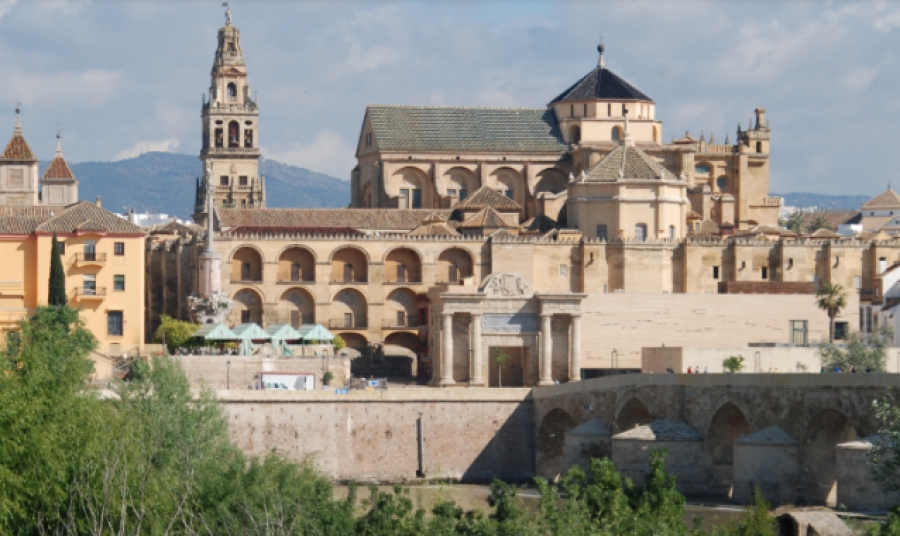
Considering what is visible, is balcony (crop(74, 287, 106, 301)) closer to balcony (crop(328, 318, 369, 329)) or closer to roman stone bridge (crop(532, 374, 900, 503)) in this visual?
balcony (crop(328, 318, 369, 329))

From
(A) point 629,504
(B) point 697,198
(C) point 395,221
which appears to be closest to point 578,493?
(A) point 629,504

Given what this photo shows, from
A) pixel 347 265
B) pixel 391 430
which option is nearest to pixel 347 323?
pixel 347 265

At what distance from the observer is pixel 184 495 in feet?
143

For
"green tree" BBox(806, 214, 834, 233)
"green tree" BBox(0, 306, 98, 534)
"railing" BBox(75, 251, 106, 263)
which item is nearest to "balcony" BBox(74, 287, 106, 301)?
"railing" BBox(75, 251, 106, 263)

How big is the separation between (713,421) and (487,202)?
3934cm

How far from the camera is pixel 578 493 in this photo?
50.8 m

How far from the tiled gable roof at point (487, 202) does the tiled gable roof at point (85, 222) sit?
2097cm

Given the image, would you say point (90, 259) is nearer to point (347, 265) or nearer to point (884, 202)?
point (347, 265)

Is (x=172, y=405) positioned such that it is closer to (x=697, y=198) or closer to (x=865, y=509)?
(x=865, y=509)

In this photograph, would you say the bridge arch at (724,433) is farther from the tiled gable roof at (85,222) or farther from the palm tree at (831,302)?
the tiled gable roof at (85,222)

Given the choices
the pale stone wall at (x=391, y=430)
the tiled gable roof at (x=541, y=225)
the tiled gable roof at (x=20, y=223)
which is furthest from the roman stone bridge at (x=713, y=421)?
the tiled gable roof at (x=541, y=225)

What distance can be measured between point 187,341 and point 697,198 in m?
34.8

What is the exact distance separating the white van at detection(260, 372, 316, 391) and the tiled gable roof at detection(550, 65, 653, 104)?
1458 inches

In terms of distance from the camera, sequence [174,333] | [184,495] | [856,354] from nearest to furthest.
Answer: [184,495]
[856,354]
[174,333]
